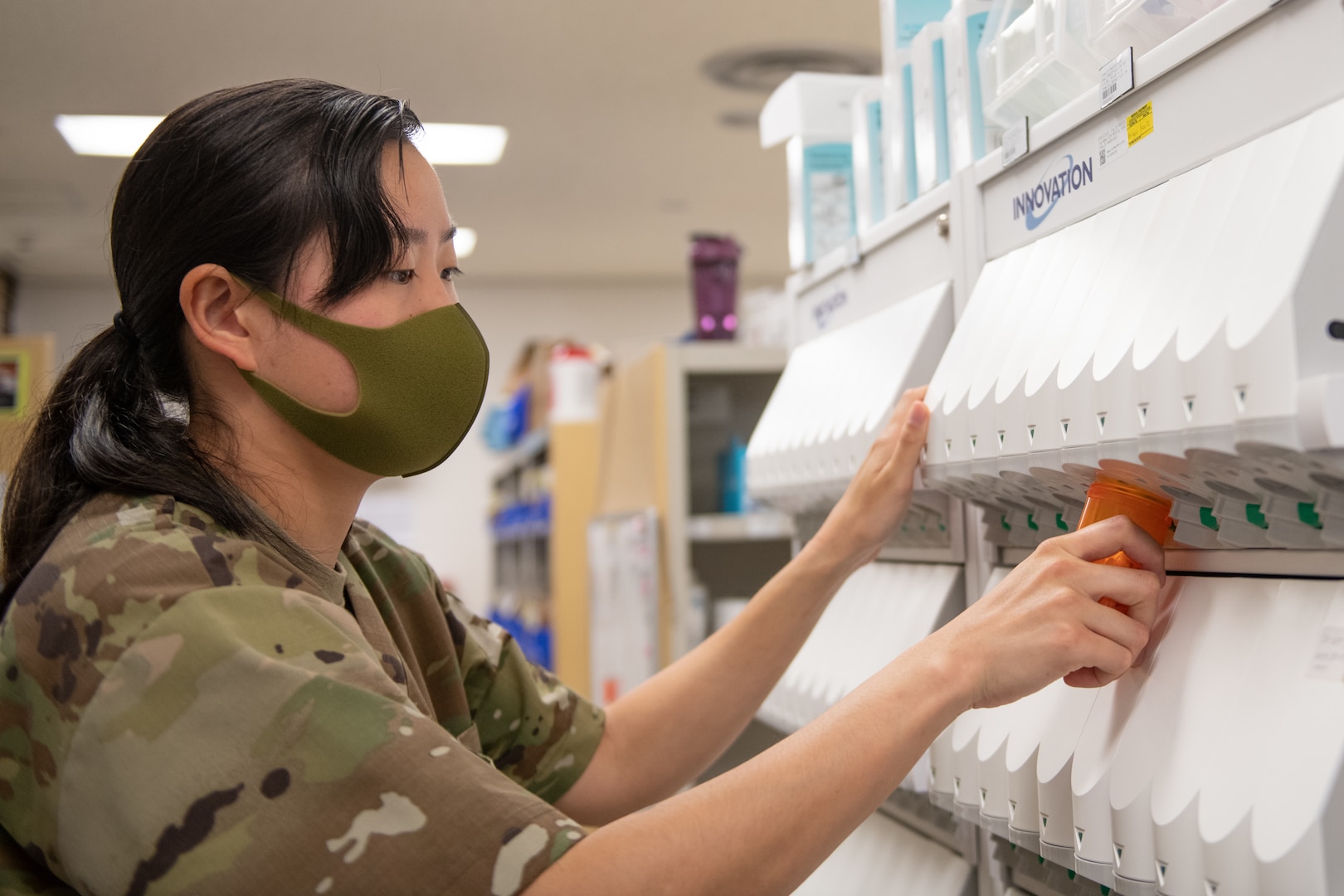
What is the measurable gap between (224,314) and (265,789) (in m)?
0.49

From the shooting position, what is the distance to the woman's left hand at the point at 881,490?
1258 mm

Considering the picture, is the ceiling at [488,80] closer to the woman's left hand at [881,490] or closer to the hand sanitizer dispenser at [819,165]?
the hand sanitizer dispenser at [819,165]

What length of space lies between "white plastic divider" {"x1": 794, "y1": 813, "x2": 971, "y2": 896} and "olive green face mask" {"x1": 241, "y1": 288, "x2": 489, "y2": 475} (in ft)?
2.48

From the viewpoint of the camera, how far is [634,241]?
7465 millimetres

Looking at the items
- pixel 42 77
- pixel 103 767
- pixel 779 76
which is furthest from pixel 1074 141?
pixel 42 77

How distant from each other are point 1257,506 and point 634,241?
6783mm

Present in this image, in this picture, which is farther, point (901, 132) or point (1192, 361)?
point (901, 132)

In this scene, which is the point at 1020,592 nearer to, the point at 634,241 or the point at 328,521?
the point at 328,521

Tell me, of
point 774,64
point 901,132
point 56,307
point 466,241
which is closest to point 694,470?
point 901,132

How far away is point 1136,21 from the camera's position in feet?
3.37

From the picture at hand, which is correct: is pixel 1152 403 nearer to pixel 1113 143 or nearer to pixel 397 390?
pixel 1113 143

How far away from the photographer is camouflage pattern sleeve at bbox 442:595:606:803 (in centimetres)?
145

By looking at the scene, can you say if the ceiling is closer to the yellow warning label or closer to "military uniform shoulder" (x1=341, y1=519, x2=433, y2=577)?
"military uniform shoulder" (x1=341, y1=519, x2=433, y2=577)

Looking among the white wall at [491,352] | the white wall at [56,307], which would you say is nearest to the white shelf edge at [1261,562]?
the white wall at [491,352]
